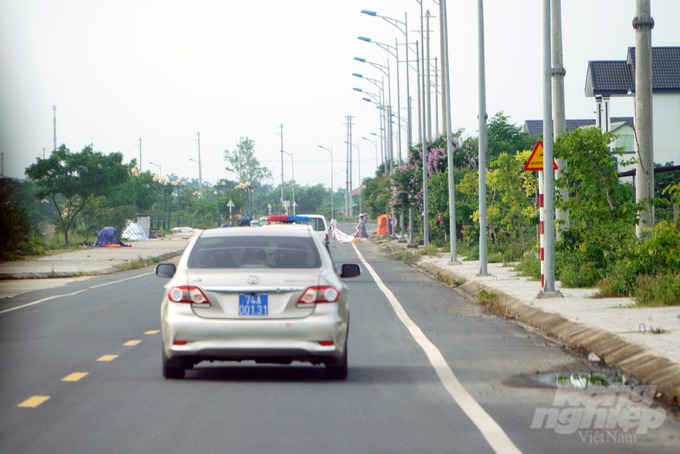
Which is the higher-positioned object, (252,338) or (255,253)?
(255,253)

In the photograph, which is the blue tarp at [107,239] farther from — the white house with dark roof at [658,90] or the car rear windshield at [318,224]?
the white house with dark roof at [658,90]

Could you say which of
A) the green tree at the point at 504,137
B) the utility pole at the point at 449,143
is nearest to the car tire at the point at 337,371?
the utility pole at the point at 449,143

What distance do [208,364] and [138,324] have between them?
3905 millimetres

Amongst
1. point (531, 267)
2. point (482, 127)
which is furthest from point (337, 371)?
point (482, 127)

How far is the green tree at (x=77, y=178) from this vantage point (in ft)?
157

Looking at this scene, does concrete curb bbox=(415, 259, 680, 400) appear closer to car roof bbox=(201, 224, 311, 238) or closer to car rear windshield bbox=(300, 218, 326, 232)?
car roof bbox=(201, 224, 311, 238)

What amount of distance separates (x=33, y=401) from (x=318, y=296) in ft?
8.46

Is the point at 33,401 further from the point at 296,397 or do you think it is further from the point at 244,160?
the point at 244,160

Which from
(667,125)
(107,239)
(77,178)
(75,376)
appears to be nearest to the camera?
(75,376)

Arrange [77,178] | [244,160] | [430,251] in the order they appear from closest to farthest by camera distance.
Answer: [430,251]
[77,178]
[244,160]

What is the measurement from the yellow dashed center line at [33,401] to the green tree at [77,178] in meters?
41.1

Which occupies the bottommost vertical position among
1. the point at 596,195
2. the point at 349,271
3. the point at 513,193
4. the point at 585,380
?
the point at 585,380

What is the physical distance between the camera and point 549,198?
15141 mm

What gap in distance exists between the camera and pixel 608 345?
971 cm
